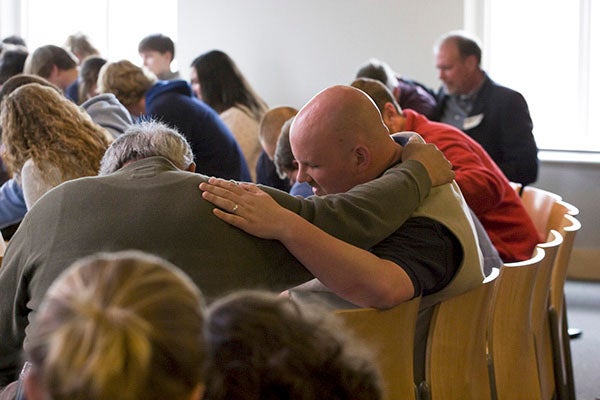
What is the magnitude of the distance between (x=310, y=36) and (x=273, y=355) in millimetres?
6660

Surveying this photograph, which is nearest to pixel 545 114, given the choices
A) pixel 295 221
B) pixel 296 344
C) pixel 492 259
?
pixel 492 259

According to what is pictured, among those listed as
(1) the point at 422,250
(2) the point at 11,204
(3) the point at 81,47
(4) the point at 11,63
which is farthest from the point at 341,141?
(3) the point at 81,47

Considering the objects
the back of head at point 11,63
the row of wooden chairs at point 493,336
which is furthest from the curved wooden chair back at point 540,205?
the back of head at point 11,63

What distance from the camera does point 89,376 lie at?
813mm

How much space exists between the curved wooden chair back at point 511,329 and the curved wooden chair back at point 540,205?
85 centimetres

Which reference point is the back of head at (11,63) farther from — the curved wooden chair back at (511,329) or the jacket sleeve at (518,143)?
the curved wooden chair back at (511,329)

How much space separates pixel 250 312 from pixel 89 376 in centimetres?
27

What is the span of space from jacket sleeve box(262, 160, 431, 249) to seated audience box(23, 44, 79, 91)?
3.94 meters

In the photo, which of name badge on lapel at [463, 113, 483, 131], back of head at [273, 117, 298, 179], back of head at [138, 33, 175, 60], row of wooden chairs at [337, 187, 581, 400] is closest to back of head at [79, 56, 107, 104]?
back of head at [138, 33, 175, 60]

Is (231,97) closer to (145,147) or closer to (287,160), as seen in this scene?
(287,160)

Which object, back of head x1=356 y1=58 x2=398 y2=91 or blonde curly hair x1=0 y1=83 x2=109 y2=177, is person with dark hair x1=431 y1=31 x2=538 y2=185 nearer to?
back of head x1=356 y1=58 x2=398 y2=91

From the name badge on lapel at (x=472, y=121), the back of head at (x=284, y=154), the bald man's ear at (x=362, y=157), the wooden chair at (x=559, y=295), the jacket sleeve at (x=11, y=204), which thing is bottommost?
the wooden chair at (x=559, y=295)

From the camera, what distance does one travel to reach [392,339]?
7.44ft

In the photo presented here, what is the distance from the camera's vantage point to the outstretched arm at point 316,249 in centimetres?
201
